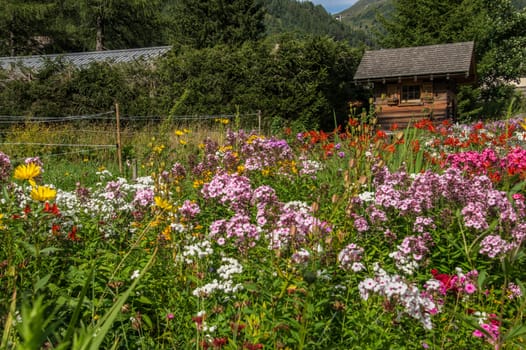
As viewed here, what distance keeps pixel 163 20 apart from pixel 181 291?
36.6 meters

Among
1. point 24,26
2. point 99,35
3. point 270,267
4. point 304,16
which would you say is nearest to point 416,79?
point 270,267

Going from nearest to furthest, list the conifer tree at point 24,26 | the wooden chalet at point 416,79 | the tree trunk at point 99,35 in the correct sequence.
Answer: the wooden chalet at point 416,79, the conifer tree at point 24,26, the tree trunk at point 99,35

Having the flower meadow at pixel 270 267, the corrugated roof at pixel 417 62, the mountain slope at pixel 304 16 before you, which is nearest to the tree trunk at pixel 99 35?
the corrugated roof at pixel 417 62

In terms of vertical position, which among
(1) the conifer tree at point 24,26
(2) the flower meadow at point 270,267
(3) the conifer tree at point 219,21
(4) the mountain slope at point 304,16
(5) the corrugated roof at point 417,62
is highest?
(4) the mountain slope at point 304,16

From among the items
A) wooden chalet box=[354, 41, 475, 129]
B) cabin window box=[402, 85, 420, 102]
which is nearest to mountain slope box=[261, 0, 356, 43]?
wooden chalet box=[354, 41, 475, 129]

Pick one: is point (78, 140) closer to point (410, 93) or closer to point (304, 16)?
point (410, 93)

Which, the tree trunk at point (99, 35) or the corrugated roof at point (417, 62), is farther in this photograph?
the tree trunk at point (99, 35)

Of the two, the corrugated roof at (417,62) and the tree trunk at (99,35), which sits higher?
the tree trunk at (99,35)

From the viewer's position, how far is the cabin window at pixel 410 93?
19.0 meters

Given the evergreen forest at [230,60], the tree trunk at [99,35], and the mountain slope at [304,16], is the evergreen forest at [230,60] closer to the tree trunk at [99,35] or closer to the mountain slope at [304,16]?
the tree trunk at [99,35]

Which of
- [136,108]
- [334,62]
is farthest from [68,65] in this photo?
[334,62]

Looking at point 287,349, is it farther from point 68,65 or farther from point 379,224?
point 68,65

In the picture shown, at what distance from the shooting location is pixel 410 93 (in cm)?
1912

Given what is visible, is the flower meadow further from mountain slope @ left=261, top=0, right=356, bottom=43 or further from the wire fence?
mountain slope @ left=261, top=0, right=356, bottom=43
